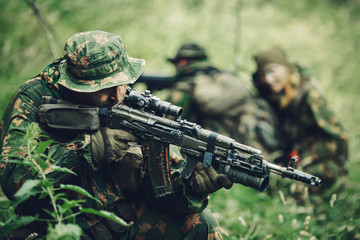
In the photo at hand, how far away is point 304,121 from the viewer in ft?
19.5

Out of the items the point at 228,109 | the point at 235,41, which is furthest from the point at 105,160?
the point at 235,41

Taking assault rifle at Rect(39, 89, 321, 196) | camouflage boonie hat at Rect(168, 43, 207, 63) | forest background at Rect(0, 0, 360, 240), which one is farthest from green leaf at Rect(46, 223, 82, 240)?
camouflage boonie hat at Rect(168, 43, 207, 63)

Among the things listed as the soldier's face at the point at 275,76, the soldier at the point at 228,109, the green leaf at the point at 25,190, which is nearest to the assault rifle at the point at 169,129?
the green leaf at the point at 25,190

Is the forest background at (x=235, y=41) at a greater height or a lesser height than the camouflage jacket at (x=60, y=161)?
lesser

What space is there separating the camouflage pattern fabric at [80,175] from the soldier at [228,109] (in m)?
2.79

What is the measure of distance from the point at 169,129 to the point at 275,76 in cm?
372

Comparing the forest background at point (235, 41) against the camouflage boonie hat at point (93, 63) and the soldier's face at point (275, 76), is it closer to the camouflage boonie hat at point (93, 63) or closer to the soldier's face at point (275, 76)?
the soldier's face at point (275, 76)

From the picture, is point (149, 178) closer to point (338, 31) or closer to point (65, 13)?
point (65, 13)

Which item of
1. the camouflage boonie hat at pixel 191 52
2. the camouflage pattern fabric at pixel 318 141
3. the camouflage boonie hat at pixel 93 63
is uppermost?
the camouflage boonie hat at pixel 93 63

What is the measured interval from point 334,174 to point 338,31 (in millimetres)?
6965

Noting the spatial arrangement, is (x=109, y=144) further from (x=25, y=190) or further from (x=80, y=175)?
(x=25, y=190)

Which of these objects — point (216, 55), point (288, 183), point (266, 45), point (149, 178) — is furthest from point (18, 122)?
point (266, 45)

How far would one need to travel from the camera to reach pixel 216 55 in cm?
971

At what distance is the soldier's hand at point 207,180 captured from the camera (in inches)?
106
